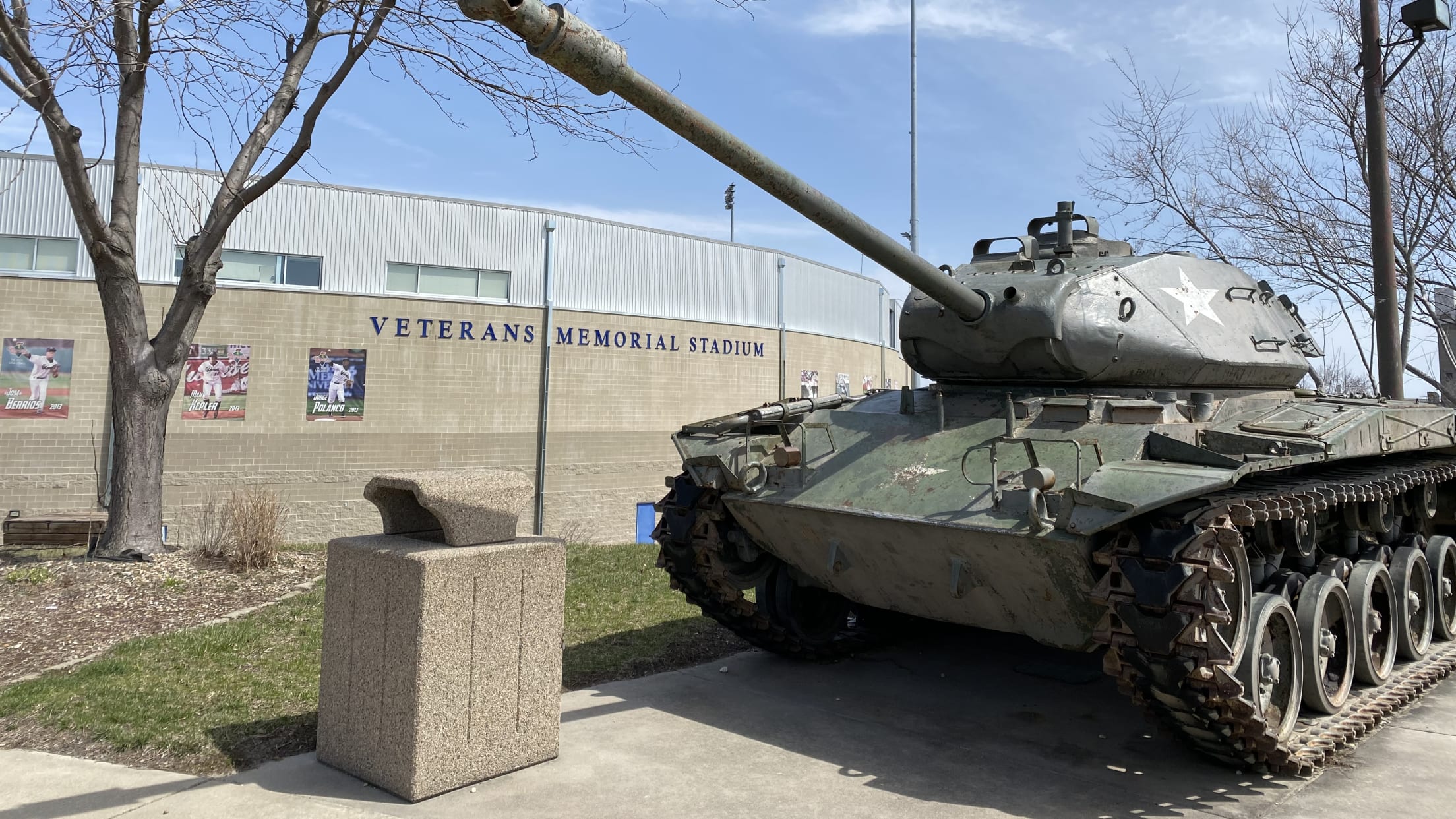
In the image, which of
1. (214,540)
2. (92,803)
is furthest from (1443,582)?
(214,540)

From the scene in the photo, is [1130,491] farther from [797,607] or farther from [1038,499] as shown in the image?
[797,607]

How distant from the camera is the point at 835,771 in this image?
4738mm

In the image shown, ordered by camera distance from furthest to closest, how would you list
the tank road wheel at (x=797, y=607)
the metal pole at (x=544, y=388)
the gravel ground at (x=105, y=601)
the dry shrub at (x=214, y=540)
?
the metal pole at (x=544, y=388), the dry shrub at (x=214, y=540), the tank road wheel at (x=797, y=607), the gravel ground at (x=105, y=601)

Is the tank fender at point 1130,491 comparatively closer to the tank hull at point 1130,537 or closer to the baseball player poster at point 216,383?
the tank hull at point 1130,537

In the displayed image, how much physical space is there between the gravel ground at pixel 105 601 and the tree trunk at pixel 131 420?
1.06 feet

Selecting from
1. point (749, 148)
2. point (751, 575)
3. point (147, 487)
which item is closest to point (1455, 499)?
point (751, 575)

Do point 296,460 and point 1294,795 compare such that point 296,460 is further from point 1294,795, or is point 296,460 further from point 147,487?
point 1294,795

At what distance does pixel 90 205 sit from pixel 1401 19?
41.0 ft

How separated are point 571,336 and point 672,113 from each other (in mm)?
13768

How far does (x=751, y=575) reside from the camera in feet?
21.8

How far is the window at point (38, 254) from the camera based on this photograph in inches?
537

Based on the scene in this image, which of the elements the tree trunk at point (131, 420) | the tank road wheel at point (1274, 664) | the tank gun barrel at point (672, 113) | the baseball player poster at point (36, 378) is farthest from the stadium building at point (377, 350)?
the tank gun barrel at point (672, 113)

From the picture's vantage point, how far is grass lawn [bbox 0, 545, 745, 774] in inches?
187

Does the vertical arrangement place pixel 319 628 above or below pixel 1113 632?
below
